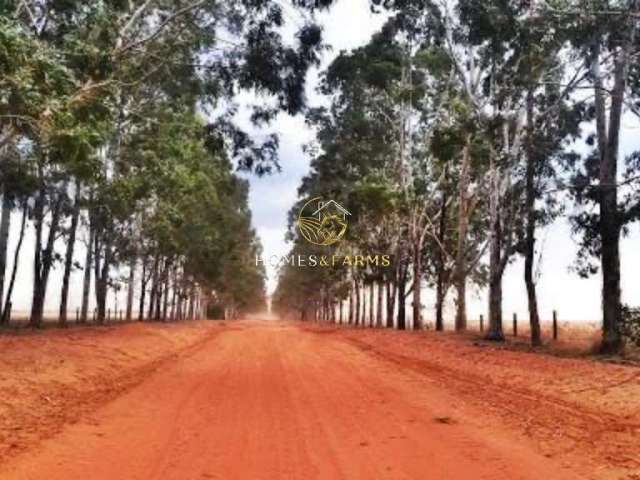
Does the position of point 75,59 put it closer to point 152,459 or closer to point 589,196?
point 152,459

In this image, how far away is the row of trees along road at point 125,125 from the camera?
53.5ft

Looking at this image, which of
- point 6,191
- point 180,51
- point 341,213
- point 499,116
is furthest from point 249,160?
point 341,213

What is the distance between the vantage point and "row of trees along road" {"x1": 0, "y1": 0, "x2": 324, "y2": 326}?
16.3 meters

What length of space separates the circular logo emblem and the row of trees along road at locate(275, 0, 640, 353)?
1159 millimetres

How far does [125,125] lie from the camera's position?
35.2 meters

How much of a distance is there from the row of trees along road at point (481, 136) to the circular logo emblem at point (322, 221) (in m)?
1.16

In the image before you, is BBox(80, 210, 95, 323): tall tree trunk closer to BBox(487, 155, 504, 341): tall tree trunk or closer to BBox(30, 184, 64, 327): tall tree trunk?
BBox(30, 184, 64, 327): tall tree trunk

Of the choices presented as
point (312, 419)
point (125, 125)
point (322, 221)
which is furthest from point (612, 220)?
point (322, 221)

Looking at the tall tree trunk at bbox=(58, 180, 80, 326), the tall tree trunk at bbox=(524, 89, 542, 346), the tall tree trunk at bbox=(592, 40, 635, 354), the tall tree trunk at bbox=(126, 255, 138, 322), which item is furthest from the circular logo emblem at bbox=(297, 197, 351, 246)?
the tall tree trunk at bbox=(592, 40, 635, 354)

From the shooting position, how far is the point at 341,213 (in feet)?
168

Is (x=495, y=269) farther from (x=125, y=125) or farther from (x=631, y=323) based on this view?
(x=125, y=125)

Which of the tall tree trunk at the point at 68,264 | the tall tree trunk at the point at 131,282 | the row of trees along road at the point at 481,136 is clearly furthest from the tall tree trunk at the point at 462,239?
the tall tree trunk at the point at 131,282

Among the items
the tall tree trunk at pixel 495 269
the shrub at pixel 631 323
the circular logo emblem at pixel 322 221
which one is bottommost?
the shrub at pixel 631 323

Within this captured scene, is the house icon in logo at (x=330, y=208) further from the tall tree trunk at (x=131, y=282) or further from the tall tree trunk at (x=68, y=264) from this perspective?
the tall tree trunk at (x=68, y=264)
